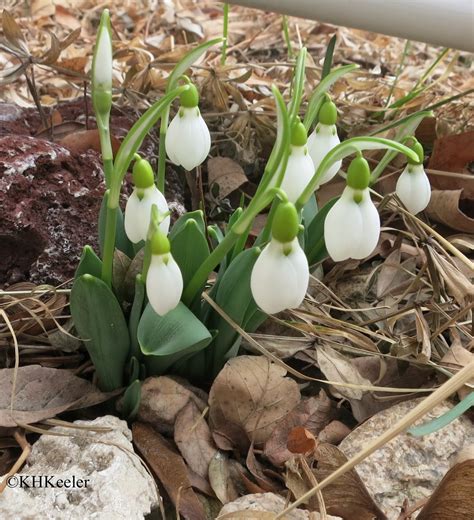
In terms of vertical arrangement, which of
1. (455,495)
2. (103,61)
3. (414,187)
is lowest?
(455,495)

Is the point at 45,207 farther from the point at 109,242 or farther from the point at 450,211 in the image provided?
the point at 450,211

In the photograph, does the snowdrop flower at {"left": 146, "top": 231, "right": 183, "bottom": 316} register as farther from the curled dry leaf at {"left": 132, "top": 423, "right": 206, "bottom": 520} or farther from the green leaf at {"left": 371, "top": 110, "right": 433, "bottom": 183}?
the green leaf at {"left": 371, "top": 110, "right": 433, "bottom": 183}

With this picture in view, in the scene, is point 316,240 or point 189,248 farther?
point 316,240

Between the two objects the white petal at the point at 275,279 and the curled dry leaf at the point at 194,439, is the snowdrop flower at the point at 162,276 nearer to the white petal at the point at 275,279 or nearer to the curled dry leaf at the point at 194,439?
the white petal at the point at 275,279

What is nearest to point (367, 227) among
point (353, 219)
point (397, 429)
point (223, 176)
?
point (353, 219)

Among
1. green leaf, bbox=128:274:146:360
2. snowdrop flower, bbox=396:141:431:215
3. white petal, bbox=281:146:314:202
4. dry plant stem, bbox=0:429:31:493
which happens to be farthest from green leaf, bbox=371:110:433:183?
dry plant stem, bbox=0:429:31:493

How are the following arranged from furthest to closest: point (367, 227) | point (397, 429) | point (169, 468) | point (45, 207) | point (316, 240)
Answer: point (45, 207)
point (316, 240)
point (169, 468)
point (367, 227)
point (397, 429)

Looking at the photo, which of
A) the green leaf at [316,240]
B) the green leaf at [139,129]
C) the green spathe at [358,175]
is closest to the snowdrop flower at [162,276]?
the green leaf at [139,129]
